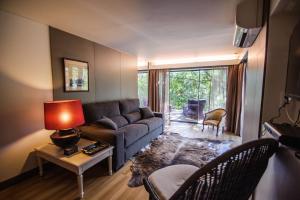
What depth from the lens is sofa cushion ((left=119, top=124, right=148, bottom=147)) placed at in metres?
2.65

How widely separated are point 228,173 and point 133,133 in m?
2.27

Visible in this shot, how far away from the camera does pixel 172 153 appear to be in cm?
302

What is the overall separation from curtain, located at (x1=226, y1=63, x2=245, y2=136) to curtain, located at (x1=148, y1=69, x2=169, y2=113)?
2.12 metres

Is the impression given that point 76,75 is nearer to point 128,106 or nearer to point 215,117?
point 128,106

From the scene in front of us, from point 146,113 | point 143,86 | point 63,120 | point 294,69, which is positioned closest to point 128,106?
point 146,113

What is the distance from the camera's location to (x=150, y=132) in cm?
352

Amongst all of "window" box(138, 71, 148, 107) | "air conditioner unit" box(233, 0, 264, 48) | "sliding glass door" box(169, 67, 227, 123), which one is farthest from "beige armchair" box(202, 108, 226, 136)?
"air conditioner unit" box(233, 0, 264, 48)

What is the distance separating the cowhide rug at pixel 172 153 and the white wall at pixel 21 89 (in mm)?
1629

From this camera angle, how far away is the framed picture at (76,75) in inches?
104

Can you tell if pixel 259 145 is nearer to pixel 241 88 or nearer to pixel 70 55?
pixel 70 55

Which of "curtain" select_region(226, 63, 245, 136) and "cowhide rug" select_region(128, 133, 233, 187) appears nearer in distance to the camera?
"cowhide rug" select_region(128, 133, 233, 187)

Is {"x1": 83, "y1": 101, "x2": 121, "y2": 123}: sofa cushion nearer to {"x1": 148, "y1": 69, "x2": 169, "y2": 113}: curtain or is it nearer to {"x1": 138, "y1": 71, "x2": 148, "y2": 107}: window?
{"x1": 148, "y1": 69, "x2": 169, "y2": 113}: curtain

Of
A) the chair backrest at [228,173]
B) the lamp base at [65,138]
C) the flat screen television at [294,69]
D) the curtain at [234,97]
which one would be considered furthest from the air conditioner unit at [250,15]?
the curtain at [234,97]

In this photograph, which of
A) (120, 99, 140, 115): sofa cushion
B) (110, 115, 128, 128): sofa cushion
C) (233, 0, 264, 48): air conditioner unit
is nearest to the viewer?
(233, 0, 264, 48): air conditioner unit
